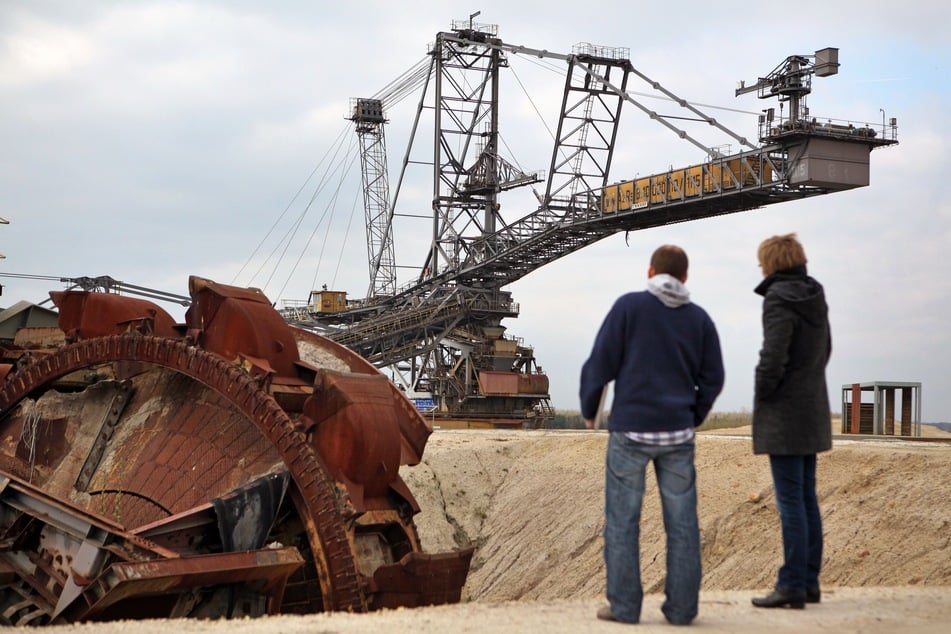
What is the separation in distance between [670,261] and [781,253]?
1.00 m

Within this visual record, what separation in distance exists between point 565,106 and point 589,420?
1735 inches

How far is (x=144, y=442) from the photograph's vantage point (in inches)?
451

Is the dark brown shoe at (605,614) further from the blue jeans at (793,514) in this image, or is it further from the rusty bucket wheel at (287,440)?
the rusty bucket wheel at (287,440)

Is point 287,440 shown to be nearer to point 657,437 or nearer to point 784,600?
point 657,437

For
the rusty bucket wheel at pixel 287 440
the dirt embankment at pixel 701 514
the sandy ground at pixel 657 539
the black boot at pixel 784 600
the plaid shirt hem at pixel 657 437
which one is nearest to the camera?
the plaid shirt hem at pixel 657 437

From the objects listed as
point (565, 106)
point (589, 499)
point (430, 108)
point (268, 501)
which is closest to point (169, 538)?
point (268, 501)

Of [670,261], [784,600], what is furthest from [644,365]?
[784,600]

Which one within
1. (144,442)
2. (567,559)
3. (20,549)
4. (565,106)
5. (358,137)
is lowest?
(567,559)

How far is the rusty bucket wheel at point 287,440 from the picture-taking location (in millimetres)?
9891

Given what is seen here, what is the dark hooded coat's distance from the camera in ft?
22.3

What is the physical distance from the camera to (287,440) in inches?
402

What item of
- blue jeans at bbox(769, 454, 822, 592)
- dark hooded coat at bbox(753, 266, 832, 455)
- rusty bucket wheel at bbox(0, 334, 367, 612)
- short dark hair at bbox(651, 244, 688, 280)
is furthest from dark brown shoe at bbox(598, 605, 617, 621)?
rusty bucket wheel at bbox(0, 334, 367, 612)

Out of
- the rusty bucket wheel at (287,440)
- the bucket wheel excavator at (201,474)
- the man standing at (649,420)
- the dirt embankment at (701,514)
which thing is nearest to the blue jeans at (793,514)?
the man standing at (649,420)

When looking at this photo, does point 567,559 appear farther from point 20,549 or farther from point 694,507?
point 694,507
